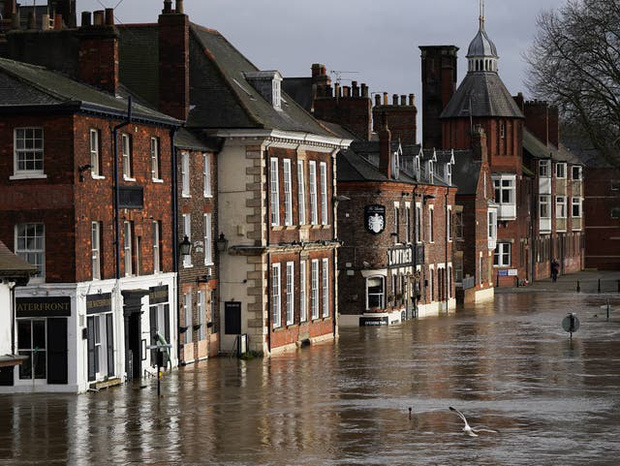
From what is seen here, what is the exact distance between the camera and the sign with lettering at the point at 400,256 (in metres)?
80.1

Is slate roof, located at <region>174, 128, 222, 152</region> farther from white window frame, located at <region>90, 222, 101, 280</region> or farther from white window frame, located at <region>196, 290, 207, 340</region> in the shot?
white window frame, located at <region>90, 222, 101, 280</region>

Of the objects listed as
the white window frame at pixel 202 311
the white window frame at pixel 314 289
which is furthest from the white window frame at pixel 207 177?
the white window frame at pixel 314 289

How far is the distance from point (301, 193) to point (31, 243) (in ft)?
63.1

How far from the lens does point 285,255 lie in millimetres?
61375

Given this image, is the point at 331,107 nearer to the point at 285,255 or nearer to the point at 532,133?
the point at 285,255

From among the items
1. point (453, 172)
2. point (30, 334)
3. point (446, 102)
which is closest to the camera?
point (30, 334)

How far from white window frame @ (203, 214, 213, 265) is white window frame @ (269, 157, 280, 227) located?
2764mm

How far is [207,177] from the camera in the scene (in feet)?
189

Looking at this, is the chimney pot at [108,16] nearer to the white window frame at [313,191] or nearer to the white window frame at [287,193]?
the white window frame at [287,193]

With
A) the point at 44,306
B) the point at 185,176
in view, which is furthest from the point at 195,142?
the point at 44,306

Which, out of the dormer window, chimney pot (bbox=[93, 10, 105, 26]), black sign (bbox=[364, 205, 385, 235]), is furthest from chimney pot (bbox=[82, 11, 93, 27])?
black sign (bbox=[364, 205, 385, 235])

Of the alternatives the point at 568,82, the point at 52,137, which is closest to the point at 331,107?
the point at 568,82

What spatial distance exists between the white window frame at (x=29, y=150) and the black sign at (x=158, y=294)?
7002mm

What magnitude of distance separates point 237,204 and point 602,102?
19.9 m
